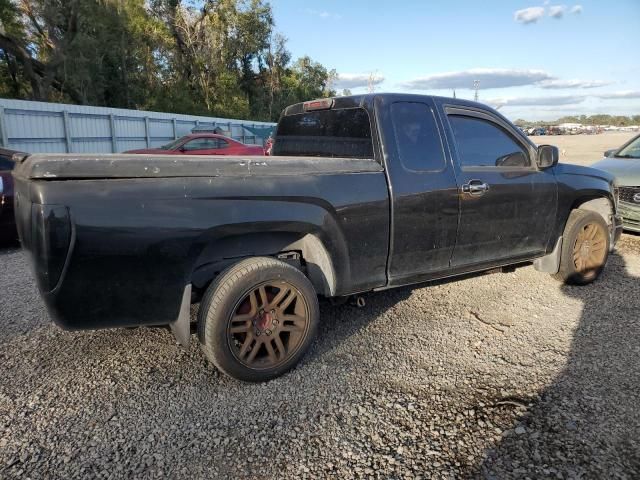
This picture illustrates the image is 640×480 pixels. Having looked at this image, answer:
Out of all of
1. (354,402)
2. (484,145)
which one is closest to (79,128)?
(484,145)

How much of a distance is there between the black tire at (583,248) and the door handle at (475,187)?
139 cm

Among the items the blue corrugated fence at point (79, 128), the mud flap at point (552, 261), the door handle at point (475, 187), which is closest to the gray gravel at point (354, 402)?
the mud flap at point (552, 261)

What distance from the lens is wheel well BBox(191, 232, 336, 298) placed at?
2930 mm

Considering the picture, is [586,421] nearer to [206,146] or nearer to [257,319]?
[257,319]

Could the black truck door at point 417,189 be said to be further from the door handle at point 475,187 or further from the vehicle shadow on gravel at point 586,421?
the vehicle shadow on gravel at point 586,421

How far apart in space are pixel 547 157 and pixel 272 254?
2.72 m

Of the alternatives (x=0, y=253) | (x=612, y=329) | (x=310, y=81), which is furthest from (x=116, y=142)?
(x=310, y=81)

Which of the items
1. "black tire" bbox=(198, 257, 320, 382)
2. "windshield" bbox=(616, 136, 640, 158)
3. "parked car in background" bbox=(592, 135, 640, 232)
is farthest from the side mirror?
"windshield" bbox=(616, 136, 640, 158)

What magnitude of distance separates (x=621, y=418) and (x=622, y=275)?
314 centimetres

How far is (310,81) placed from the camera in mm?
65375

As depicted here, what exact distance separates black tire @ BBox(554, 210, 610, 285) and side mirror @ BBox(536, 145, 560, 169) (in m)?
0.77

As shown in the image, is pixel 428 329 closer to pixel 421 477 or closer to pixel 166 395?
pixel 421 477

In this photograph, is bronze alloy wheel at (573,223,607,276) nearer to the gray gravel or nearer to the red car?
the gray gravel

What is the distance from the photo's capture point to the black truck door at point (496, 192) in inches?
148
